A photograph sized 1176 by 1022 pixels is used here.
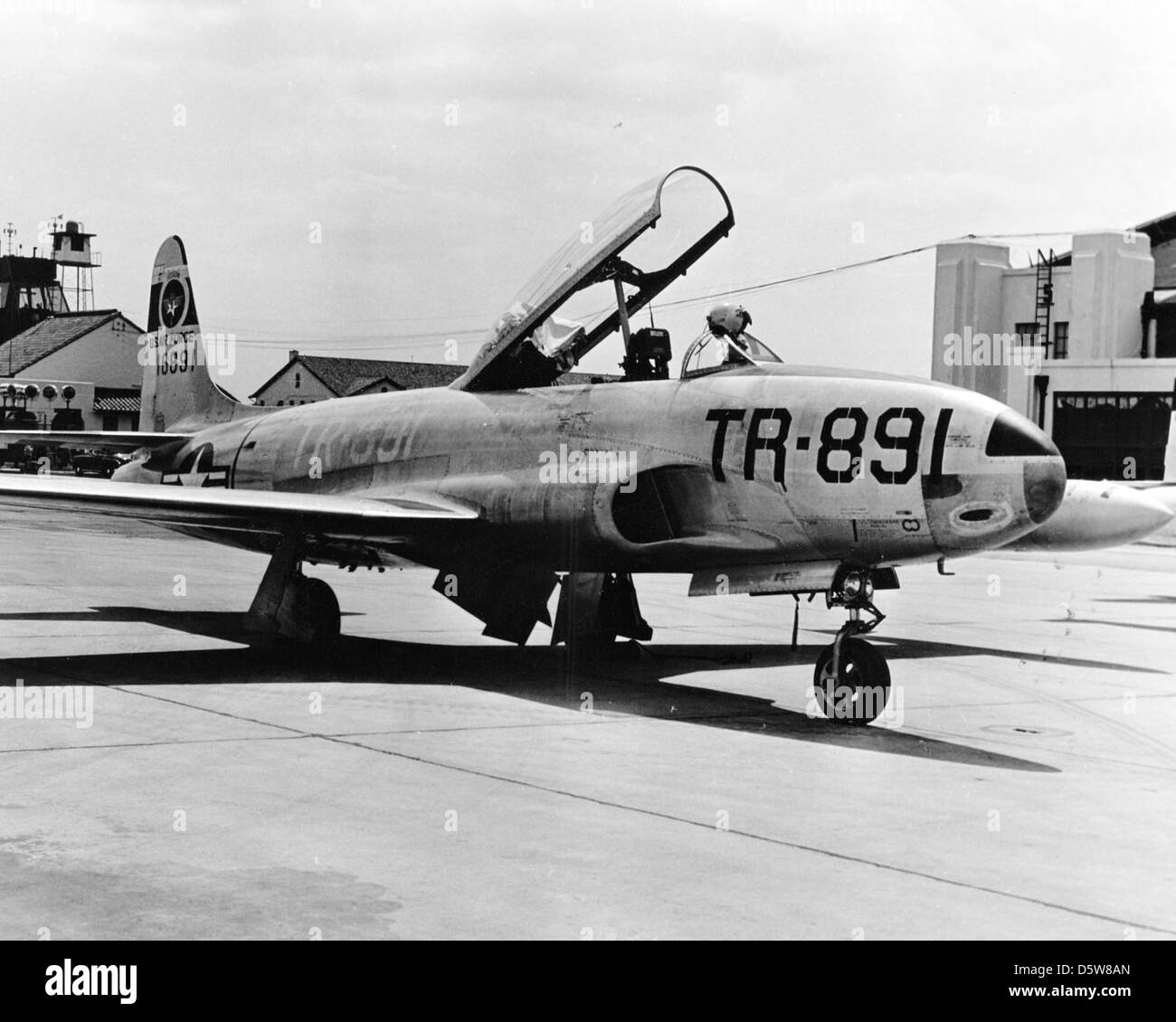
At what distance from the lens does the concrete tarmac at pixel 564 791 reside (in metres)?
5.42

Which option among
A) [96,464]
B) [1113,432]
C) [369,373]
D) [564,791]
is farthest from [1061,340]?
[564,791]

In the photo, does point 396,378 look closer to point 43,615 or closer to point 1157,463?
point 1157,463

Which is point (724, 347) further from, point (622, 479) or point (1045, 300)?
point (1045, 300)

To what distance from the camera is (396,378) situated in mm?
93312

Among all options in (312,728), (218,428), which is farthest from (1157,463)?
(312,728)

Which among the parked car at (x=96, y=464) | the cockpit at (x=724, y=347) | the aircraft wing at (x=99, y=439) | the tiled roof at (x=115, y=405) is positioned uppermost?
the tiled roof at (x=115, y=405)

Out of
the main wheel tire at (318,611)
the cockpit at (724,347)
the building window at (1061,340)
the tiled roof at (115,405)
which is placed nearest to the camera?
the cockpit at (724,347)

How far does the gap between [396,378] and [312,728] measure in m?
85.3

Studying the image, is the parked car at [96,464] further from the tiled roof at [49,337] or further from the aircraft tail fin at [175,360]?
the aircraft tail fin at [175,360]

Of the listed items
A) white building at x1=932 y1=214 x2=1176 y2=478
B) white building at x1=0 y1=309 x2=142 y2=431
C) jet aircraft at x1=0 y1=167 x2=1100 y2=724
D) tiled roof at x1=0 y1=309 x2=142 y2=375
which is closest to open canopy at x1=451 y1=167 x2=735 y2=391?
jet aircraft at x1=0 y1=167 x2=1100 y2=724

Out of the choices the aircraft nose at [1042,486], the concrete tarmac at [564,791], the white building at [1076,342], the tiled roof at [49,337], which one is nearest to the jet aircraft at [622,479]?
the aircraft nose at [1042,486]

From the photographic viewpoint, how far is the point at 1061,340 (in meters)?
62.2

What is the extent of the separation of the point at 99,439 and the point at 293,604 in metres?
4.06

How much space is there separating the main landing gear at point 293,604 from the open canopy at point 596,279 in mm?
2304
